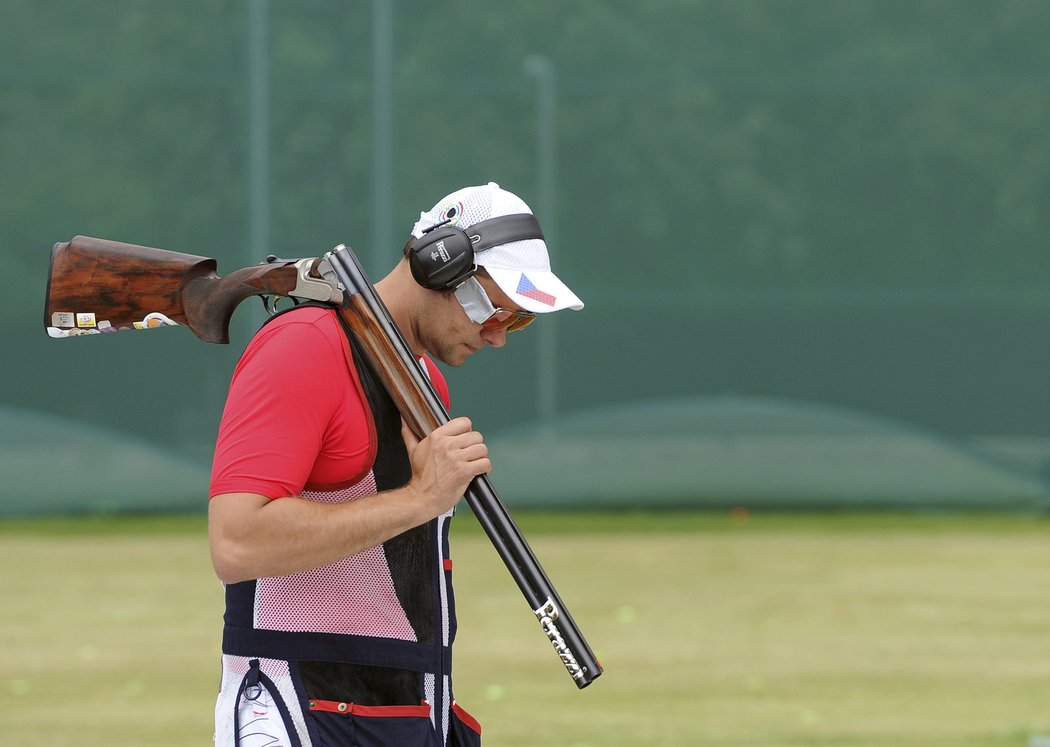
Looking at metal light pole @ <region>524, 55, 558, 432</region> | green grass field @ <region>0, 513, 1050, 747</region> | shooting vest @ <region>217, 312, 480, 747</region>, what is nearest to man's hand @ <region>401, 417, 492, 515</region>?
shooting vest @ <region>217, 312, 480, 747</region>

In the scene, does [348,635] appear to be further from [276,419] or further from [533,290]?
[533,290]

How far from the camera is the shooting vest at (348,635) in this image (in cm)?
308

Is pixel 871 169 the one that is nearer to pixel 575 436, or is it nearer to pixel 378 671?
pixel 575 436

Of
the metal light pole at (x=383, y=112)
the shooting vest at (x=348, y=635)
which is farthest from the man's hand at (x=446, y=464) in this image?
the metal light pole at (x=383, y=112)

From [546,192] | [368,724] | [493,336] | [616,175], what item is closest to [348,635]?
[368,724]

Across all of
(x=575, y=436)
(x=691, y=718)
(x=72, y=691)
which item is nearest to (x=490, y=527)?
(x=691, y=718)

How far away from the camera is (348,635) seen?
3.10 m

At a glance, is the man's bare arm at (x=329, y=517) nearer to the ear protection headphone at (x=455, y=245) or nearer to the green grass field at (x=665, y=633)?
the ear protection headphone at (x=455, y=245)

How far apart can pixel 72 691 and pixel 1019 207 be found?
30.4 feet

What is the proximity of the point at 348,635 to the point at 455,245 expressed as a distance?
708 mm

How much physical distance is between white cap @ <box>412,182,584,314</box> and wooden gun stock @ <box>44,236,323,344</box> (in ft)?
1.48

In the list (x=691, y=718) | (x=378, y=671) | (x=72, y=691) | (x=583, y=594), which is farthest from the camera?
(x=583, y=594)

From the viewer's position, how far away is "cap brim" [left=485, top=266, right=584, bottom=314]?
3127 mm

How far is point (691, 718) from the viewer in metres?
7.18
